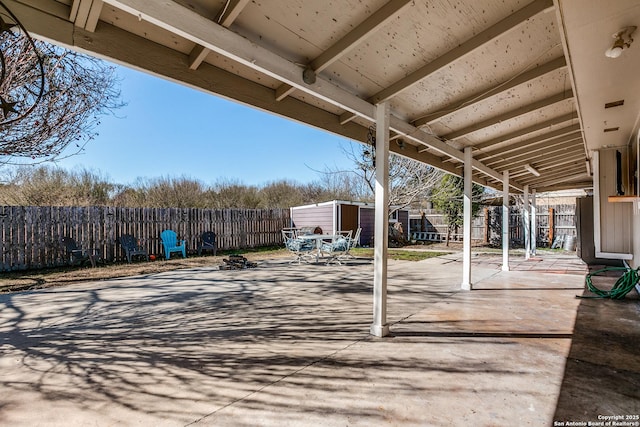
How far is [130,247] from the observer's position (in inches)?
332

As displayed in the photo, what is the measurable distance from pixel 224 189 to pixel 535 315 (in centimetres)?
1382

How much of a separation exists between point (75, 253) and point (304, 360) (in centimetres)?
764

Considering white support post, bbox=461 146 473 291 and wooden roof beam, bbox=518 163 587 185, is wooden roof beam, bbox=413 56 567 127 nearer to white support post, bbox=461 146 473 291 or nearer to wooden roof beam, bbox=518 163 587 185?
white support post, bbox=461 146 473 291

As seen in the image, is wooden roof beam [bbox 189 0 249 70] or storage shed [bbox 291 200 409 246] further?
storage shed [bbox 291 200 409 246]

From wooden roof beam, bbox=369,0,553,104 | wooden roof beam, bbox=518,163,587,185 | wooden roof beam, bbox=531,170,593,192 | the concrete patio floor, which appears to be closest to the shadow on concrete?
the concrete patio floor

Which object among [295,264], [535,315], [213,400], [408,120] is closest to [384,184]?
[408,120]

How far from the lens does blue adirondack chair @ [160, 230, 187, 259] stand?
31.0 feet

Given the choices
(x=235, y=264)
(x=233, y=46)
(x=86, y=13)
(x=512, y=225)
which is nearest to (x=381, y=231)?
(x=233, y=46)

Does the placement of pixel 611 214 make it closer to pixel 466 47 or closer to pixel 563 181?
pixel 466 47

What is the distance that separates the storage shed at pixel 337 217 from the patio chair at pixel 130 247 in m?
6.53

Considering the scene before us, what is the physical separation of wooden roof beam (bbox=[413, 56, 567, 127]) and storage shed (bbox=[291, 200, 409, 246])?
9137 mm

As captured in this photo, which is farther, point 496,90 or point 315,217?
point 315,217

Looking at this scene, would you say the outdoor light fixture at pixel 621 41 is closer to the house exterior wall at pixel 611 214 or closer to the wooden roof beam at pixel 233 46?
the wooden roof beam at pixel 233 46

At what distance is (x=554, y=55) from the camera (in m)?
2.68
